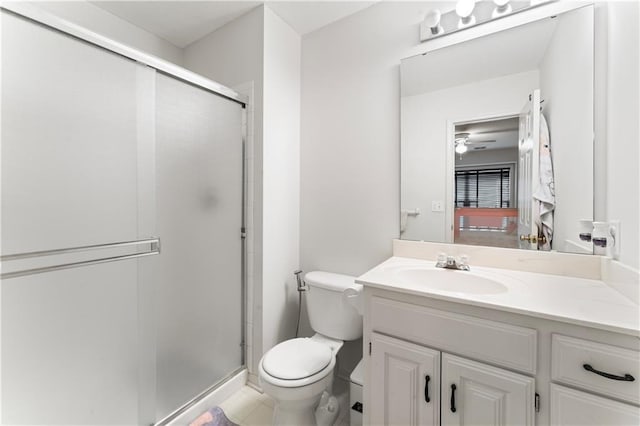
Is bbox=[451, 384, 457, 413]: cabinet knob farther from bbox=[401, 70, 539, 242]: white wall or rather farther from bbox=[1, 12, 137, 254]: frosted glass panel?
bbox=[1, 12, 137, 254]: frosted glass panel

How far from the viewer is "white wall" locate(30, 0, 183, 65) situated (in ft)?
5.24

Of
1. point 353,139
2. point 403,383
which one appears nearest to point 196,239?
point 353,139

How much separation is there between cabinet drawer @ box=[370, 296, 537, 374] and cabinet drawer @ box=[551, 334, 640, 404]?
6 cm

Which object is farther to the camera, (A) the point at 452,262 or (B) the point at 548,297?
(A) the point at 452,262

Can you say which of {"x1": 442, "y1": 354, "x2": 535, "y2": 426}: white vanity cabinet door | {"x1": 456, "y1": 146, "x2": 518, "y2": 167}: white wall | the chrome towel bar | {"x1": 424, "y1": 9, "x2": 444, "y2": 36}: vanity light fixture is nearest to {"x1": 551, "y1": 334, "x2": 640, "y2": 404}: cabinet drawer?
{"x1": 442, "y1": 354, "x2": 535, "y2": 426}: white vanity cabinet door

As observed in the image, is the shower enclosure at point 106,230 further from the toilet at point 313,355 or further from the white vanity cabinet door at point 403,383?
the white vanity cabinet door at point 403,383

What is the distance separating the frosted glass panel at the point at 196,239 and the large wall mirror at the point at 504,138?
1063mm

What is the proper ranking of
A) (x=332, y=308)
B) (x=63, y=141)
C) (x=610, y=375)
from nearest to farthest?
(x=610, y=375) → (x=63, y=141) → (x=332, y=308)

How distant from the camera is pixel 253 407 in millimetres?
1588

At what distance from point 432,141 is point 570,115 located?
0.58 metres

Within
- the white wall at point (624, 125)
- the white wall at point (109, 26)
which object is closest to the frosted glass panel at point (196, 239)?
the white wall at point (109, 26)

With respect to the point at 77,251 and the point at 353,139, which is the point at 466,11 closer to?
the point at 353,139

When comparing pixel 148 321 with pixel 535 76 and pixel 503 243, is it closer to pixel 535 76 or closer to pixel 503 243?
pixel 503 243

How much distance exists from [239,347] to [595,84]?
89.5 inches
